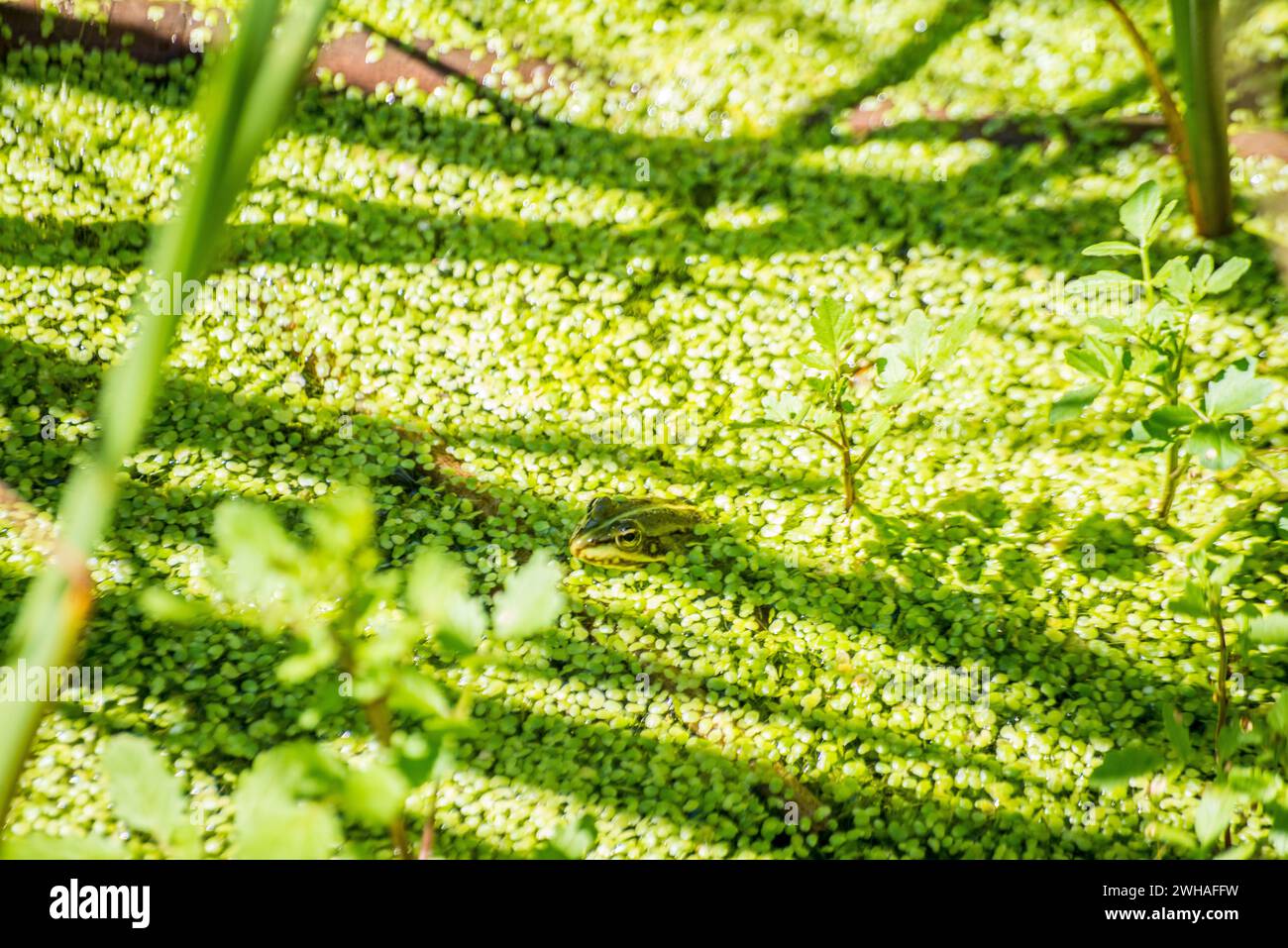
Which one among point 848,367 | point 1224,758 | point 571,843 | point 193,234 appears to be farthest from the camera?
point 848,367

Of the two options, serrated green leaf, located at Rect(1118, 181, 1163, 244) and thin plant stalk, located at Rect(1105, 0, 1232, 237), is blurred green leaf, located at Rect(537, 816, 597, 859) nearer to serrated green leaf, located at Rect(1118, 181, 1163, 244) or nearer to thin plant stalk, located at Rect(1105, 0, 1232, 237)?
serrated green leaf, located at Rect(1118, 181, 1163, 244)

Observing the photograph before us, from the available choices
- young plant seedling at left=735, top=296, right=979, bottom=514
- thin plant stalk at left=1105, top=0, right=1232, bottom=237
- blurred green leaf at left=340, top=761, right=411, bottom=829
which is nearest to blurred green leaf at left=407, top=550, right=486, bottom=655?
blurred green leaf at left=340, top=761, right=411, bottom=829

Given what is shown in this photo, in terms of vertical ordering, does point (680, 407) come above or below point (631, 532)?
above

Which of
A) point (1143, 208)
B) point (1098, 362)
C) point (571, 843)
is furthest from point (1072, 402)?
point (571, 843)

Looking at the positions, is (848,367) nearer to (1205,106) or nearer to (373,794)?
(1205,106)

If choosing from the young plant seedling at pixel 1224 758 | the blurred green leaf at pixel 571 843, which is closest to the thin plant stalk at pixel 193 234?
the blurred green leaf at pixel 571 843

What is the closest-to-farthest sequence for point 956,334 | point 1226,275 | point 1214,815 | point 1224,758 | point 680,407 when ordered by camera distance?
1. point 1214,815
2. point 1224,758
3. point 1226,275
4. point 956,334
5. point 680,407

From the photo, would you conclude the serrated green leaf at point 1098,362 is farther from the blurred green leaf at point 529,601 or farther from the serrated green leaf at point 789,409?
the blurred green leaf at point 529,601
